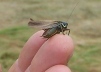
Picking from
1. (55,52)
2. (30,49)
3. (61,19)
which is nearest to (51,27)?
(55,52)

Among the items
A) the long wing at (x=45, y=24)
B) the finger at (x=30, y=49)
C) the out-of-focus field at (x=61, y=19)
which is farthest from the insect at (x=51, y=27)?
the out-of-focus field at (x=61, y=19)

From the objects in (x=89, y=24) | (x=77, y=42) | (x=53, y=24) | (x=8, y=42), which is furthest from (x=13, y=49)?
(x=53, y=24)

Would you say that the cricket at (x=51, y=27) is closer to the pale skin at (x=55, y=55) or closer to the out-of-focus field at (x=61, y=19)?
the pale skin at (x=55, y=55)

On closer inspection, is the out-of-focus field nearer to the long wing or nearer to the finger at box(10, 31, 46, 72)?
the finger at box(10, 31, 46, 72)

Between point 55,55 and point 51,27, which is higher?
point 51,27

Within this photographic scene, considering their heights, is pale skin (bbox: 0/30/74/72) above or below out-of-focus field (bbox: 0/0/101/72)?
below

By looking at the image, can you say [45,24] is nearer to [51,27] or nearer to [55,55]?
[51,27]

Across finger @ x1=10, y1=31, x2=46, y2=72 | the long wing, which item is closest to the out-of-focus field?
finger @ x1=10, y1=31, x2=46, y2=72
